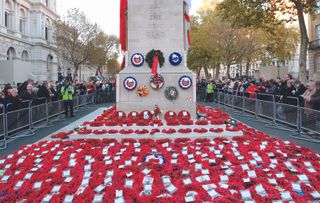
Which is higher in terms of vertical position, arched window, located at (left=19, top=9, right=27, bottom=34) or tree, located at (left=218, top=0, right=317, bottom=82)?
arched window, located at (left=19, top=9, right=27, bottom=34)

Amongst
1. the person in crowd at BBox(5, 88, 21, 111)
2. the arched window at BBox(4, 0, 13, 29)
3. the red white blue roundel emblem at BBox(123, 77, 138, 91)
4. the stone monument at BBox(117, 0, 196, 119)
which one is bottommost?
the person in crowd at BBox(5, 88, 21, 111)

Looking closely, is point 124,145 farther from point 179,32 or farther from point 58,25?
point 58,25

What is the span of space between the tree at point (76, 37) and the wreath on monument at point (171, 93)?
99.8ft

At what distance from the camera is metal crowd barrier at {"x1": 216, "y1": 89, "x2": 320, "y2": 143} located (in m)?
8.79

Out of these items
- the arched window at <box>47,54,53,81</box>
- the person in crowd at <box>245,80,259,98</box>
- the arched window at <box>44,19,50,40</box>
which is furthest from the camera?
the arched window at <box>47,54,53,81</box>

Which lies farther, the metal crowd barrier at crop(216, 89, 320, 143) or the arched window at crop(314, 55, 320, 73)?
the arched window at crop(314, 55, 320, 73)

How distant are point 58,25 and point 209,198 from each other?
38659mm

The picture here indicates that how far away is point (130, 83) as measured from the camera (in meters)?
9.71

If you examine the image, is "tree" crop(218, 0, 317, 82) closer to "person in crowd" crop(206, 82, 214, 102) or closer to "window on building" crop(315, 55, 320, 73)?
"person in crowd" crop(206, 82, 214, 102)

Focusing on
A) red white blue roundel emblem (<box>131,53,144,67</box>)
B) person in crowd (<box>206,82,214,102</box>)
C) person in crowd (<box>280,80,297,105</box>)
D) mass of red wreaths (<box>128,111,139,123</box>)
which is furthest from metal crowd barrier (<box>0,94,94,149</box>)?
person in crowd (<box>206,82,214,102</box>)

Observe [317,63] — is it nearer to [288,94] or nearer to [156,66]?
[288,94]

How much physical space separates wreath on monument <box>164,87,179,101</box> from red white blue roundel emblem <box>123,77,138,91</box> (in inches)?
43.5

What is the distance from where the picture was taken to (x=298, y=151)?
643 centimetres

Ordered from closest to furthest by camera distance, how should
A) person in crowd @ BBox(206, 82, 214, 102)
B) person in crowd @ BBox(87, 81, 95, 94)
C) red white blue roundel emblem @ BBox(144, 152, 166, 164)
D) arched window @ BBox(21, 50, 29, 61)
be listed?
red white blue roundel emblem @ BBox(144, 152, 166, 164)
person in crowd @ BBox(206, 82, 214, 102)
person in crowd @ BBox(87, 81, 95, 94)
arched window @ BBox(21, 50, 29, 61)
